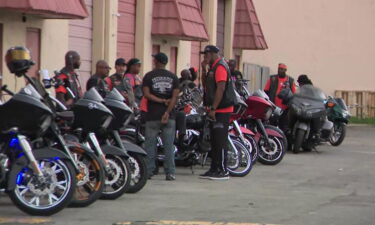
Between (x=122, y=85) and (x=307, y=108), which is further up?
(x=122, y=85)

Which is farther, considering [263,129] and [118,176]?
[263,129]

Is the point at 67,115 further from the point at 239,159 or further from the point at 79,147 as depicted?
the point at 239,159

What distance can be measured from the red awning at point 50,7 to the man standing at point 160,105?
211 centimetres

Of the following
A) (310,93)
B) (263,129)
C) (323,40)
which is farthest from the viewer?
(323,40)

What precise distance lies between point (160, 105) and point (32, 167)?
146 inches

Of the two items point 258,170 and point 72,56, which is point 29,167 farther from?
point 258,170

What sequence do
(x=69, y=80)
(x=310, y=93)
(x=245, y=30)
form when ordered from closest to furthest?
(x=69, y=80), (x=310, y=93), (x=245, y=30)

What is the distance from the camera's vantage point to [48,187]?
27.9 feet

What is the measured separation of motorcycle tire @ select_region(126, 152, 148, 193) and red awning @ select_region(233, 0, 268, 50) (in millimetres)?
17407

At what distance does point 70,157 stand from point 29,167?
0.43 metres

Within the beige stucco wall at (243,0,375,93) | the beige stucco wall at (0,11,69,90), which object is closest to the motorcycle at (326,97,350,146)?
the beige stucco wall at (0,11,69,90)

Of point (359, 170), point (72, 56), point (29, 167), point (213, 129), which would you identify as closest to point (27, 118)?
point (29, 167)

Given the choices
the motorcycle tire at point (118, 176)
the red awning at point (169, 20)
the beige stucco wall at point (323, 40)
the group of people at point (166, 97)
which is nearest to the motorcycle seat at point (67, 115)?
the motorcycle tire at point (118, 176)

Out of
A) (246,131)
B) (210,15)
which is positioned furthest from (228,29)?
(246,131)
